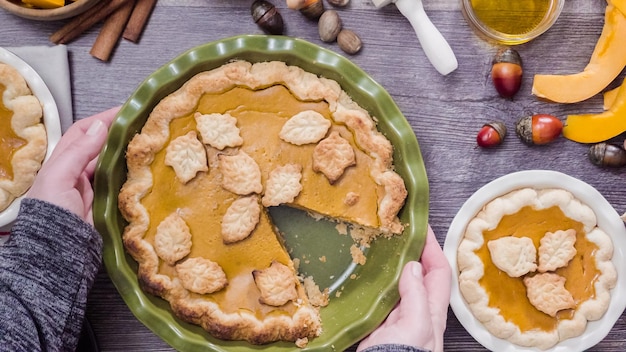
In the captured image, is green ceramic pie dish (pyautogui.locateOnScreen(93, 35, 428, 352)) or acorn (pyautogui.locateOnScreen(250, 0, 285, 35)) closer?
green ceramic pie dish (pyautogui.locateOnScreen(93, 35, 428, 352))

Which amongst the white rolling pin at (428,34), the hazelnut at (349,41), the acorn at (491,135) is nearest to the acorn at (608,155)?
the acorn at (491,135)

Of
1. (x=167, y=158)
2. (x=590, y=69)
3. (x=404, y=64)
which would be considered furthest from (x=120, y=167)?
(x=590, y=69)

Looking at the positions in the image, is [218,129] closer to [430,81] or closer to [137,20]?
[137,20]

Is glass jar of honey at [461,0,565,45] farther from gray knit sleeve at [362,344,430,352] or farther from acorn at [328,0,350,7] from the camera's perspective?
gray knit sleeve at [362,344,430,352]

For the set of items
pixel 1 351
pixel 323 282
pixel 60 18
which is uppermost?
pixel 60 18

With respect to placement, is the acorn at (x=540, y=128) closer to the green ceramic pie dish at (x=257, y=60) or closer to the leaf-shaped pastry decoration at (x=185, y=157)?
the green ceramic pie dish at (x=257, y=60)

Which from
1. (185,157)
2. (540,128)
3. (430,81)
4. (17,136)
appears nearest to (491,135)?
(540,128)

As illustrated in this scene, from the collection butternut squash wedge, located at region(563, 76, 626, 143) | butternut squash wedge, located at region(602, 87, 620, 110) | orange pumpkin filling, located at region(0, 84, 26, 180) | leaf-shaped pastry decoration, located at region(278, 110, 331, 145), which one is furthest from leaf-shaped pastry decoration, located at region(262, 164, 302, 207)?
butternut squash wedge, located at region(602, 87, 620, 110)

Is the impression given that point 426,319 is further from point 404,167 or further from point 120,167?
point 120,167
